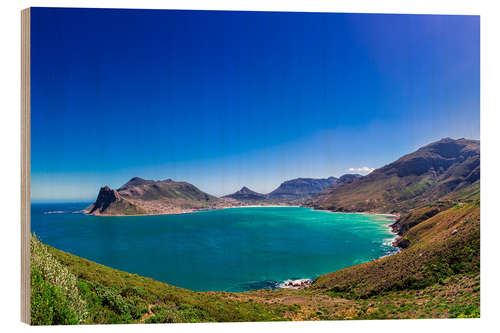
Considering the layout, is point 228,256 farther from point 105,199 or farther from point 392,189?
point 392,189

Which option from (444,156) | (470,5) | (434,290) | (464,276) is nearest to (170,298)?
(434,290)

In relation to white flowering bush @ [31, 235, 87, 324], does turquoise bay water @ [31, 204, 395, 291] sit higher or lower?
lower

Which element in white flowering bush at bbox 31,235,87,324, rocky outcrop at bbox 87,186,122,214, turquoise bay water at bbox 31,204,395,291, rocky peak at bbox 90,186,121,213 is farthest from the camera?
rocky peak at bbox 90,186,121,213

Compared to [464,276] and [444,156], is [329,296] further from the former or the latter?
[444,156]

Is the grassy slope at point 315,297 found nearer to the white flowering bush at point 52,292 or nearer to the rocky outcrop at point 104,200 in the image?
the white flowering bush at point 52,292

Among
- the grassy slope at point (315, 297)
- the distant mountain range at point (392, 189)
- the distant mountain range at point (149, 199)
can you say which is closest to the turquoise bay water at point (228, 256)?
the grassy slope at point (315, 297)

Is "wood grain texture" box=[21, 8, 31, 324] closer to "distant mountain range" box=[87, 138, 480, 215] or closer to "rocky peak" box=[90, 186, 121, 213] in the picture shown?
"distant mountain range" box=[87, 138, 480, 215]

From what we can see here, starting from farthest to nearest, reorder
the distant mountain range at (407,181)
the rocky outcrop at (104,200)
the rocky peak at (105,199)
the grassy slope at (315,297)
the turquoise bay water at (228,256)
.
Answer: the rocky peak at (105,199)
the rocky outcrop at (104,200)
the distant mountain range at (407,181)
the turquoise bay water at (228,256)
the grassy slope at (315,297)

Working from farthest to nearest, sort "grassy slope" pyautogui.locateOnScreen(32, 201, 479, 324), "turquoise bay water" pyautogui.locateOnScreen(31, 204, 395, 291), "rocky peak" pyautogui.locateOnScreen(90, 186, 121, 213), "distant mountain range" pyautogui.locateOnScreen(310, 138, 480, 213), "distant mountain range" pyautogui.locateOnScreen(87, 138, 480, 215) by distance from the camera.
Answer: "rocky peak" pyautogui.locateOnScreen(90, 186, 121, 213) < "distant mountain range" pyautogui.locateOnScreen(310, 138, 480, 213) < "distant mountain range" pyautogui.locateOnScreen(87, 138, 480, 215) < "turquoise bay water" pyautogui.locateOnScreen(31, 204, 395, 291) < "grassy slope" pyautogui.locateOnScreen(32, 201, 479, 324)

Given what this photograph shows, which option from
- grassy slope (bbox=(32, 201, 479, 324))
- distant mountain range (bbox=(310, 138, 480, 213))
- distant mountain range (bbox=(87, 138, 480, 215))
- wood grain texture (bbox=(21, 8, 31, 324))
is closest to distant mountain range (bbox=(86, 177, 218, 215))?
distant mountain range (bbox=(87, 138, 480, 215))
